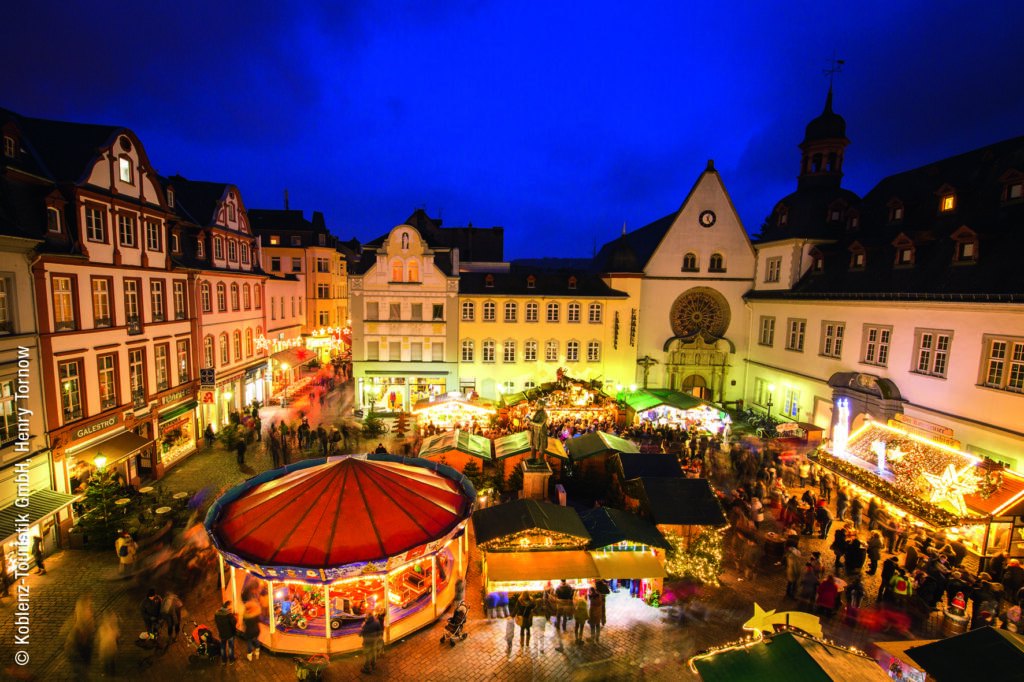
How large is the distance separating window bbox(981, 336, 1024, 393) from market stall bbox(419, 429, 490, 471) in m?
19.1

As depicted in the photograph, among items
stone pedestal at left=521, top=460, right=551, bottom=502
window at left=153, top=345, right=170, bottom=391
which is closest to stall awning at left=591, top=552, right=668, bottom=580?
stone pedestal at left=521, top=460, right=551, bottom=502

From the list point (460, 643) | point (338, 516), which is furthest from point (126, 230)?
point (460, 643)

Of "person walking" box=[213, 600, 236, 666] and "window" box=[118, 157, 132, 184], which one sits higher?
"window" box=[118, 157, 132, 184]

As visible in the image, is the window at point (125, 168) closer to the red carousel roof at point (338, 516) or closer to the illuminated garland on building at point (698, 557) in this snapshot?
the red carousel roof at point (338, 516)

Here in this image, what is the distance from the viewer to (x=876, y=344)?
22.9 m

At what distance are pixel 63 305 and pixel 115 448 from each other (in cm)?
505

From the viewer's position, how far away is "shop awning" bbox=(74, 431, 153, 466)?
15336mm

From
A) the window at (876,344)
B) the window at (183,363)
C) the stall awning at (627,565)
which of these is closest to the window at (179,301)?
the window at (183,363)

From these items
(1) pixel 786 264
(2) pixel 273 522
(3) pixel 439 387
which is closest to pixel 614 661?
(2) pixel 273 522

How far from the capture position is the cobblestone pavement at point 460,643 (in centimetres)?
959

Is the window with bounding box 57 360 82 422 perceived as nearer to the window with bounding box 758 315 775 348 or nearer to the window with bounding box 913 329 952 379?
the window with bounding box 913 329 952 379

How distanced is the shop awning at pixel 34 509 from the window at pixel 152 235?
382 inches

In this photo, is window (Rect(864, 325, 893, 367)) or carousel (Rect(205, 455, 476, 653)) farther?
window (Rect(864, 325, 893, 367))

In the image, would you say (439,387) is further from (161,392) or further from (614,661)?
(614,661)
